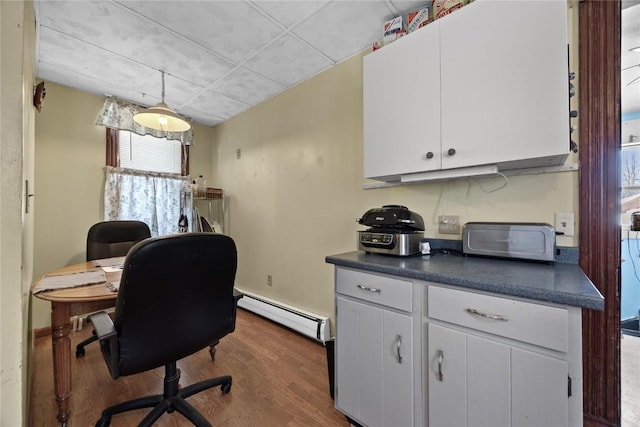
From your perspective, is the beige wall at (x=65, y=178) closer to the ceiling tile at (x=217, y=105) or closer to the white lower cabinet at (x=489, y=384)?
the ceiling tile at (x=217, y=105)

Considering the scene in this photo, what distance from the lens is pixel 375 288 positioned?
1266 mm

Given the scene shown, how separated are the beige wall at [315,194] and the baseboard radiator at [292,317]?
11 centimetres

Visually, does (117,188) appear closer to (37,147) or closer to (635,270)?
(37,147)

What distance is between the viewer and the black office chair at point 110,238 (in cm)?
219

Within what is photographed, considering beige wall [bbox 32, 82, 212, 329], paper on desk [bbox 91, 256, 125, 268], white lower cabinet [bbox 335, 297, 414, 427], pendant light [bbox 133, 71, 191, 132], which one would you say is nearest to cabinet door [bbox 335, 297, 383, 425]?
white lower cabinet [bbox 335, 297, 414, 427]

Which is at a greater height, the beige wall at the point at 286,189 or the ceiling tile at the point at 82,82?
the ceiling tile at the point at 82,82

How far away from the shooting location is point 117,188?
2.83 m

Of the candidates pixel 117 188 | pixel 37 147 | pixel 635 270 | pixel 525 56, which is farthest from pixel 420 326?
pixel 37 147

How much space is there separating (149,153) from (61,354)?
2.41 metres

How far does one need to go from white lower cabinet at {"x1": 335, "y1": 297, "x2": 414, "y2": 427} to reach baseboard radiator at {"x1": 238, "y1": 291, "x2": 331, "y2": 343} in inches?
31.2

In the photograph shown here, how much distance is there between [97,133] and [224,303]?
2.68 m

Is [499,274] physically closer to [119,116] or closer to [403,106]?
[403,106]

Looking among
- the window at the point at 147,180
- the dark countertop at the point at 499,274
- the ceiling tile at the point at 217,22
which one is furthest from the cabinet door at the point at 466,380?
the window at the point at 147,180

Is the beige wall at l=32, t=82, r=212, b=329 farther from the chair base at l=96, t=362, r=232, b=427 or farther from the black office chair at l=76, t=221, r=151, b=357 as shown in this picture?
the chair base at l=96, t=362, r=232, b=427
